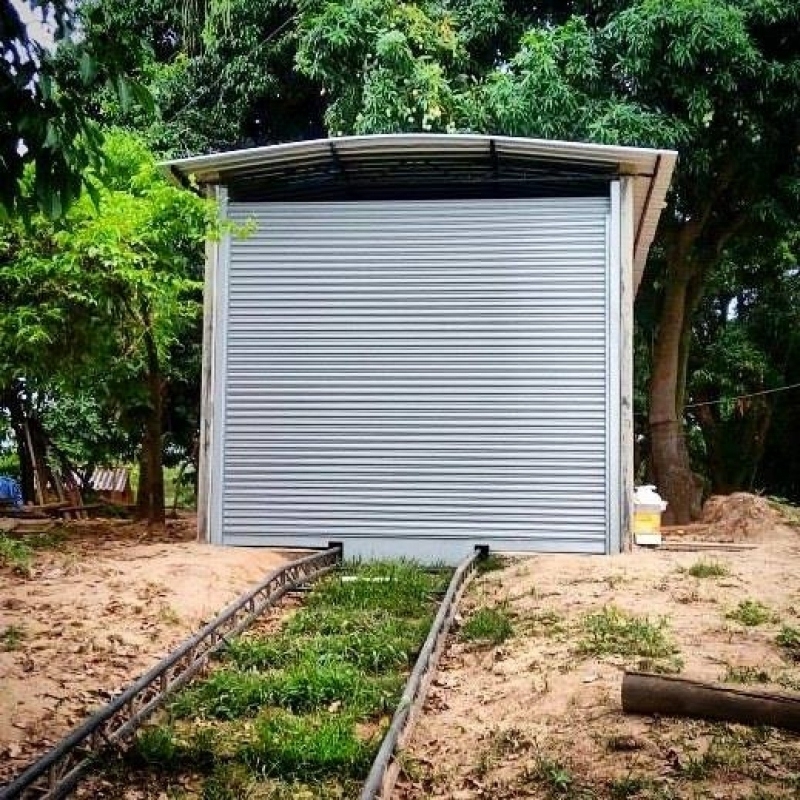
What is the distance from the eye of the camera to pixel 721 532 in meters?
13.5

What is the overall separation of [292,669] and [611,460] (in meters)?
5.16

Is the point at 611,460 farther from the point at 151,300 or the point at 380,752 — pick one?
the point at 380,752

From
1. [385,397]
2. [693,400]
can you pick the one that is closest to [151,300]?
[385,397]

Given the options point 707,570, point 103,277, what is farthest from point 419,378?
point 707,570

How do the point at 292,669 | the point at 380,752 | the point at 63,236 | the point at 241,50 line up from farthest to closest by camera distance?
the point at 241,50 < the point at 63,236 < the point at 292,669 < the point at 380,752

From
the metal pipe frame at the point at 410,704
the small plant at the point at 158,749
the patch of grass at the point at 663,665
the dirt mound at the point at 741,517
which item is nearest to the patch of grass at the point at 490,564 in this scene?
the metal pipe frame at the point at 410,704

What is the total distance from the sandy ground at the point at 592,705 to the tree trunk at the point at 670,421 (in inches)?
334

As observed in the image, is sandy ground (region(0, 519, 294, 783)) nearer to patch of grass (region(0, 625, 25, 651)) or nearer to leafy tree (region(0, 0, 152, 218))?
patch of grass (region(0, 625, 25, 651))

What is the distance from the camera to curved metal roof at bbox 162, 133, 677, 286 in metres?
9.94

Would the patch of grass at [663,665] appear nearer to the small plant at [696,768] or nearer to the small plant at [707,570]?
the small plant at [696,768]

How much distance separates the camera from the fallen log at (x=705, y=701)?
14.3 ft

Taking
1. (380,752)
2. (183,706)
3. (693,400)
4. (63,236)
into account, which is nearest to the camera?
(380,752)

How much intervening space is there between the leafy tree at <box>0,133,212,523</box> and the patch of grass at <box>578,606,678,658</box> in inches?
220

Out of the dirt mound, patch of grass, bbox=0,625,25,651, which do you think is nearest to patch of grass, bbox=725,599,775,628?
patch of grass, bbox=0,625,25,651
